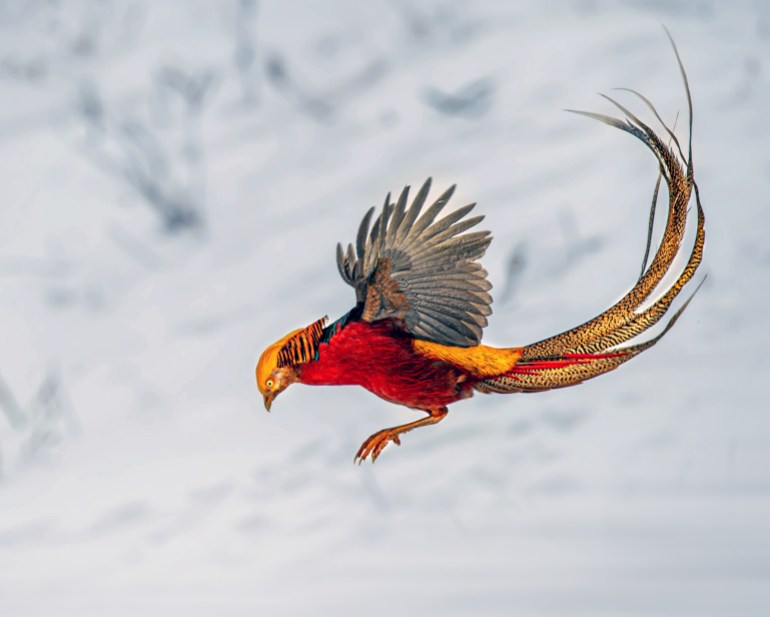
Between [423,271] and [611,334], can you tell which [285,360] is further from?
[611,334]

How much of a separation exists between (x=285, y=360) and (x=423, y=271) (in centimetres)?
107

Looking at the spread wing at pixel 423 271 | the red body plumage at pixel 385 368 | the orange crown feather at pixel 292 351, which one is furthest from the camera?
the orange crown feather at pixel 292 351

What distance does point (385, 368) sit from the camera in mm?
7367

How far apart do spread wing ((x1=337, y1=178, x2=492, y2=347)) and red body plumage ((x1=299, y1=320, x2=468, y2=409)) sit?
10cm

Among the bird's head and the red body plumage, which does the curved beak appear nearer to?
the bird's head

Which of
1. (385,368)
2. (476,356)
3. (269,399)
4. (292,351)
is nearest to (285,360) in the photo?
(292,351)

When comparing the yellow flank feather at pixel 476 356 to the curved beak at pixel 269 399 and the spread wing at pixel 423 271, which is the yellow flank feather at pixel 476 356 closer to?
the spread wing at pixel 423 271

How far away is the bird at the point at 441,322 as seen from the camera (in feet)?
23.4

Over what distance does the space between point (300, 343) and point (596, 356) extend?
190 centimetres

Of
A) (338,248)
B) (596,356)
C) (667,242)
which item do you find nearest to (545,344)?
(596,356)

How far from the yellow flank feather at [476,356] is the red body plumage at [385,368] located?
42mm

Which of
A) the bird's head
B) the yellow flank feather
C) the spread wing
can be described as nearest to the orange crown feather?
the bird's head

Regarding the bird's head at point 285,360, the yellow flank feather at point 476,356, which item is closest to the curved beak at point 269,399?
the bird's head at point 285,360

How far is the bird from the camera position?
712cm
